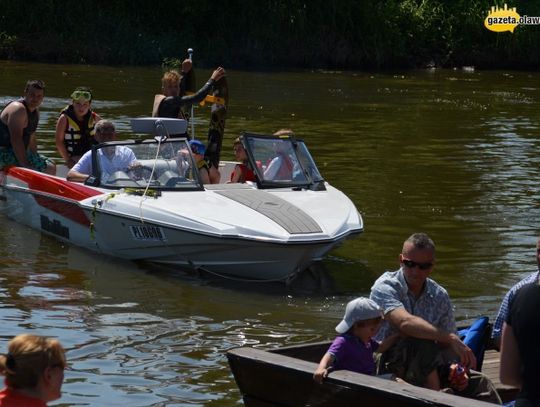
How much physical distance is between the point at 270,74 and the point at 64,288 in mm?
27958

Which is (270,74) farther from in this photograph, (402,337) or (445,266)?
(402,337)

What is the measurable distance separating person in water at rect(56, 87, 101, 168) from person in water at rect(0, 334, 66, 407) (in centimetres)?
930

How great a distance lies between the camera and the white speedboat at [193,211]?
11.4 meters

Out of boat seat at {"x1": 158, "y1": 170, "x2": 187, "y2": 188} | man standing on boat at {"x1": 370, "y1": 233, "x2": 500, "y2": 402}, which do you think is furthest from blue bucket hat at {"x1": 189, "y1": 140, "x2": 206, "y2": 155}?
man standing on boat at {"x1": 370, "y1": 233, "x2": 500, "y2": 402}

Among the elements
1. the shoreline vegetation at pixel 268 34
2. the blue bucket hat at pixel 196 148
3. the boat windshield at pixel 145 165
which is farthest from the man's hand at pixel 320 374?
the shoreline vegetation at pixel 268 34

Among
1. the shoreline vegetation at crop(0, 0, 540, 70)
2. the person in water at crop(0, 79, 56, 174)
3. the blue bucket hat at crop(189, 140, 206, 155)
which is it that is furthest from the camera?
the shoreline vegetation at crop(0, 0, 540, 70)

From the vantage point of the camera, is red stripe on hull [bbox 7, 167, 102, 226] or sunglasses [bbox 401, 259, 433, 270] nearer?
sunglasses [bbox 401, 259, 433, 270]

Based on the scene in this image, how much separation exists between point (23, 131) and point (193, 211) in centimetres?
325

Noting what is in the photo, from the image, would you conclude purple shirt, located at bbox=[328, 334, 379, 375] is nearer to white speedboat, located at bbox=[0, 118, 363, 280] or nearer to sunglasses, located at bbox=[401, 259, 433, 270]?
sunglasses, located at bbox=[401, 259, 433, 270]

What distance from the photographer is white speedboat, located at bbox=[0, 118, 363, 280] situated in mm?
11438

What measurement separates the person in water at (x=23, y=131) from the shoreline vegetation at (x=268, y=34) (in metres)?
26.7

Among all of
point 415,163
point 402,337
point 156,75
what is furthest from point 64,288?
point 156,75

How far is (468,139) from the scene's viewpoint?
2408 cm

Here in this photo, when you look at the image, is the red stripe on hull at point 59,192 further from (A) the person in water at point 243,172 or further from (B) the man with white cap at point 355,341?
(B) the man with white cap at point 355,341
